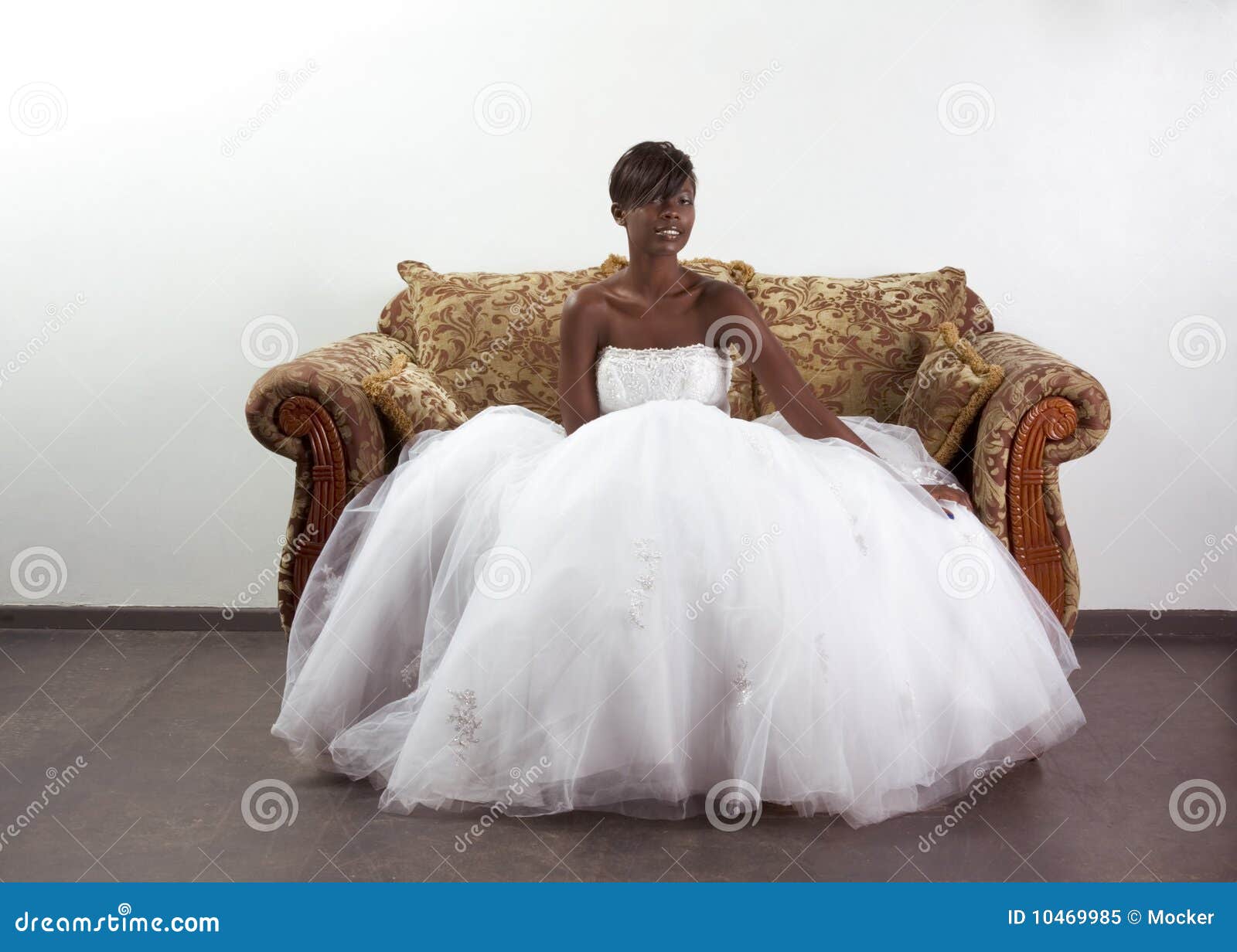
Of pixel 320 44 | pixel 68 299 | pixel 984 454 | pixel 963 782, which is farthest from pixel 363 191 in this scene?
pixel 963 782

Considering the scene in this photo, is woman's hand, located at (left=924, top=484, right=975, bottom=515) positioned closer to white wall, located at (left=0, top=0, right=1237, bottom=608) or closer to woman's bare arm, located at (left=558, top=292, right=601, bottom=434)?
woman's bare arm, located at (left=558, top=292, right=601, bottom=434)

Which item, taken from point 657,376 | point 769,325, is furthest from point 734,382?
point 657,376

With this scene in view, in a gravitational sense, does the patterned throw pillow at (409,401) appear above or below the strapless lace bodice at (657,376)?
below

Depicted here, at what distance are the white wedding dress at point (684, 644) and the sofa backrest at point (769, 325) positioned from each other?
86 cm

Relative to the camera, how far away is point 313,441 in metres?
2.75

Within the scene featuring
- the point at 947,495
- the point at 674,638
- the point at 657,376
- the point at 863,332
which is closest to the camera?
the point at 674,638

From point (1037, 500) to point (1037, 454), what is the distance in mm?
113

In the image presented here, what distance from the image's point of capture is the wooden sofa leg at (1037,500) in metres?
2.72

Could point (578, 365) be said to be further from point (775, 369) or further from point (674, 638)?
point (674, 638)

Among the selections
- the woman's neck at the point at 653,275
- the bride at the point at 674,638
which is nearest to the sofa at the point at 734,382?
the bride at the point at 674,638

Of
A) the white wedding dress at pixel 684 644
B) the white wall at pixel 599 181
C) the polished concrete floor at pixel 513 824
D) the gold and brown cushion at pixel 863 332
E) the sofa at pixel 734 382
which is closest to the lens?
the polished concrete floor at pixel 513 824

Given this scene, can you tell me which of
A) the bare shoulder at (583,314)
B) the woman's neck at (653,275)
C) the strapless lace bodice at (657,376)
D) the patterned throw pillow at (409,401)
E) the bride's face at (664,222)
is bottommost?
the patterned throw pillow at (409,401)

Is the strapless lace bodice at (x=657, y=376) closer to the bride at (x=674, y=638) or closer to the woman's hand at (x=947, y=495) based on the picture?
the bride at (x=674, y=638)

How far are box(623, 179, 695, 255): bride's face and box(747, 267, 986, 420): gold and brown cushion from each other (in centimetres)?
62
